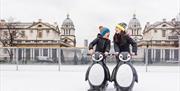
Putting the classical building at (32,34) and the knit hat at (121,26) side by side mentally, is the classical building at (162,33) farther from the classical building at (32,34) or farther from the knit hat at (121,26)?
the knit hat at (121,26)

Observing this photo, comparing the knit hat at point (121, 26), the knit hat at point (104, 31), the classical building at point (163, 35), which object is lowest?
the knit hat at point (104, 31)

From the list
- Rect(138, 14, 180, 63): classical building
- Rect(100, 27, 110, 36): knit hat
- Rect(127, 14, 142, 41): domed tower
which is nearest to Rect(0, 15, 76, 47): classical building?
Rect(138, 14, 180, 63): classical building

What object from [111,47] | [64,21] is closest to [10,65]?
[111,47]

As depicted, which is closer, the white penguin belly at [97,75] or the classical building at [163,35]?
the white penguin belly at [97,75]

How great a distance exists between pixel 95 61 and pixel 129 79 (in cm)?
64

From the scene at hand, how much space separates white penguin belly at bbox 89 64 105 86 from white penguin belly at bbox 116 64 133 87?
27 cm

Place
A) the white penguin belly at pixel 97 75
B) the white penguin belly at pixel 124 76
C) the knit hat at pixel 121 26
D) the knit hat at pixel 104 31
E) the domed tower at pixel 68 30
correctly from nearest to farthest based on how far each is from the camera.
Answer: the white penguin belly at pixel 124 76, the white penguin belly at pixel 97 75, the knit hat at pixel 121 26, the knit hat at pixel 104 31, the domed tower at pixel 68 30

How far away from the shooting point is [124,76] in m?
4.88

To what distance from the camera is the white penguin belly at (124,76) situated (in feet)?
16.0

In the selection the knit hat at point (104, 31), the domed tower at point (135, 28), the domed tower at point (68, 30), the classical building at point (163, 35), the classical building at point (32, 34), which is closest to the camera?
the knit hat at point (104, 31)

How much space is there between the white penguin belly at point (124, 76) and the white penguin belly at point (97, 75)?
0.27m

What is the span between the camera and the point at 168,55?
10.2 m

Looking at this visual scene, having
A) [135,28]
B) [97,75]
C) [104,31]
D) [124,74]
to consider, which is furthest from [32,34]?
[124,74]

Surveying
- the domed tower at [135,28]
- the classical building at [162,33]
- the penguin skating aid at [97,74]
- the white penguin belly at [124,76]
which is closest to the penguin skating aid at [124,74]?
the white penguin belly at [124,76]
